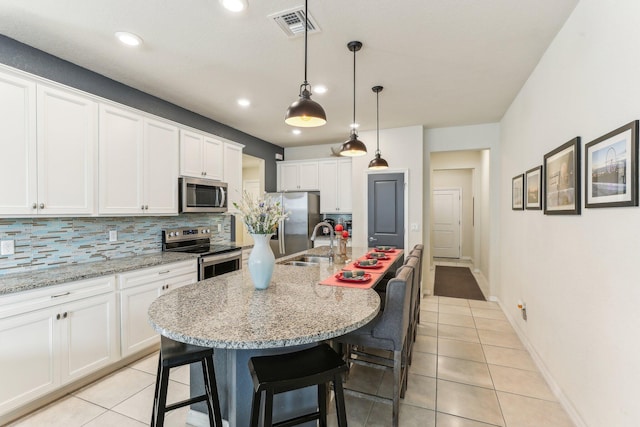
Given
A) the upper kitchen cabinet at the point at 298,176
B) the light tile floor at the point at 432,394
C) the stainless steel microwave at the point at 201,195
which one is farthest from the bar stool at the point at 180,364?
the upper kitchen cabinet at the point at 298,176

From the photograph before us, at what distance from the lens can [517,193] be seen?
345cm

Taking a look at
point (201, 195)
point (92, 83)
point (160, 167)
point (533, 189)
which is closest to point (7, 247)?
point (160, 167)

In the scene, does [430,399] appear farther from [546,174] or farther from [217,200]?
[217,200]

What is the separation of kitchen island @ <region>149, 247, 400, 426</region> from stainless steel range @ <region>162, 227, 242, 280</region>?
142cm

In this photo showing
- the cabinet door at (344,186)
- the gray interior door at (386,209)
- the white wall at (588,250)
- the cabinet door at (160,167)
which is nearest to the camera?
the white wall at (588,250)

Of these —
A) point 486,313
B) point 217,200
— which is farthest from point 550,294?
point 217,200

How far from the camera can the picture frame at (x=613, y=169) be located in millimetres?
1389

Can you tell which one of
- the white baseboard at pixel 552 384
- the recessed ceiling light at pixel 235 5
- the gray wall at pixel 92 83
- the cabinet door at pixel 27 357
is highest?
the recessed ceiling light at pixel 235 5

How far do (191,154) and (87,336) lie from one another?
83.9 inches

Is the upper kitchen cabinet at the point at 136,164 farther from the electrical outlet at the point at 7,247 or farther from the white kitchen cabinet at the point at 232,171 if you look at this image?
the white kitchen cabinet at the point at 232,171

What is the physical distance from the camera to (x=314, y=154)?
19.7 ft

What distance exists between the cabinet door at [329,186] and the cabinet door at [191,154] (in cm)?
233

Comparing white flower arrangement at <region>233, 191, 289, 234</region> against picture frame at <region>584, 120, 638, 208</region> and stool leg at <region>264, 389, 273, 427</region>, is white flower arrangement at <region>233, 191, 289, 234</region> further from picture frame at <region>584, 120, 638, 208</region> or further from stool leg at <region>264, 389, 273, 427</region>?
picture frame at <region>584, 120, 638, 208</region>

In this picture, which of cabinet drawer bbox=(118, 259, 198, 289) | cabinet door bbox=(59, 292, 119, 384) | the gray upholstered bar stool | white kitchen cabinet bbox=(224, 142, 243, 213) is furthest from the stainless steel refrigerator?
the gray upholstered bar stool
